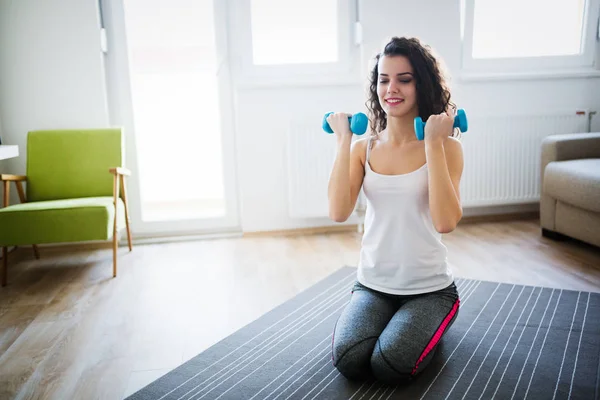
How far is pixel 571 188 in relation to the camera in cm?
255

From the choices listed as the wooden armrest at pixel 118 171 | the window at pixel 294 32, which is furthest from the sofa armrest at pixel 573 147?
the wooden armrest at pixel 118 171

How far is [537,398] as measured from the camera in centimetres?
131

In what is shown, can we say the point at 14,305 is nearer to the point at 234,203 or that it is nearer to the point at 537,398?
the point at 234,203

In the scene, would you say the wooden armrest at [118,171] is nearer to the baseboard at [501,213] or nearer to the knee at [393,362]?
the knee at [393,362]

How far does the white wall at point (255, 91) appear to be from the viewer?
9.46 feet

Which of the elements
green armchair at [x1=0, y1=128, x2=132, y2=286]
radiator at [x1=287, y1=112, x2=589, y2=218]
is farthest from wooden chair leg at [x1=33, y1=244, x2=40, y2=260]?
radiator at [x1=287, y1=112, x2=589, y2=218]

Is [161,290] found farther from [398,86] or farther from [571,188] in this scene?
[571,188]

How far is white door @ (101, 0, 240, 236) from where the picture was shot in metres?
3.02

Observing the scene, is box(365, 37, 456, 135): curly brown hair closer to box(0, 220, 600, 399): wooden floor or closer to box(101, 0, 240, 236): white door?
box(0, 220, 600, 399): wooden floor

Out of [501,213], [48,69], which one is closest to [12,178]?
[48,69]

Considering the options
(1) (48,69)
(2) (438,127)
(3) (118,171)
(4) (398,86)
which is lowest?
(3) (118,171)

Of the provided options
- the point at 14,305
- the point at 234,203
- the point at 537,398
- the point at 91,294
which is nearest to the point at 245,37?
the point at 234,203

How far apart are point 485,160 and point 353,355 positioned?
2284 millimetres

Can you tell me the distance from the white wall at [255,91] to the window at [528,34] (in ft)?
0.37
